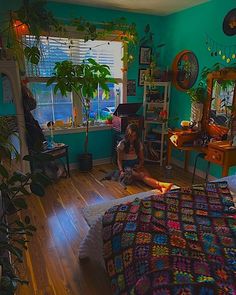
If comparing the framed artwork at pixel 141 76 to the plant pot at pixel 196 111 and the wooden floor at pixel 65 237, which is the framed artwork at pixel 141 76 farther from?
the wooden floor at pixel 65 237

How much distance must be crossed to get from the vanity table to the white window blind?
4.92 feet

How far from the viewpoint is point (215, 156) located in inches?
104

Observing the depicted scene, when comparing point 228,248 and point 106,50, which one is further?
point 106,50

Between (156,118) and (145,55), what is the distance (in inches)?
41.5

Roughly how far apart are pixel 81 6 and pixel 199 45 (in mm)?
Result: 1725

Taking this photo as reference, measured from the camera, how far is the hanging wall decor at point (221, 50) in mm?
2822

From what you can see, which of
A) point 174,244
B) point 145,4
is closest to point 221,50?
point 145,4

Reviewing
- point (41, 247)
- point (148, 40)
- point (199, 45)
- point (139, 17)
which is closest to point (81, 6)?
point (139, 17)

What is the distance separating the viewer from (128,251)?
4.20 ft

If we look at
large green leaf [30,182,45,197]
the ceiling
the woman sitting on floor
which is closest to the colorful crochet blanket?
large green leaf [30,182,45,197]

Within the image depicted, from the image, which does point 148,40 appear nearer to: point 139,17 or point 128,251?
point 139,17

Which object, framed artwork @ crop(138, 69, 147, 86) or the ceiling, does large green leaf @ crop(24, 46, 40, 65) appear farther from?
framed artwork @ crop(138, 69, 147, 86)

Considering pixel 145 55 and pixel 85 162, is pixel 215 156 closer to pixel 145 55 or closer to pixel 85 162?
pixel 85 162

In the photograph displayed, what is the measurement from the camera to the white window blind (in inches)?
123
